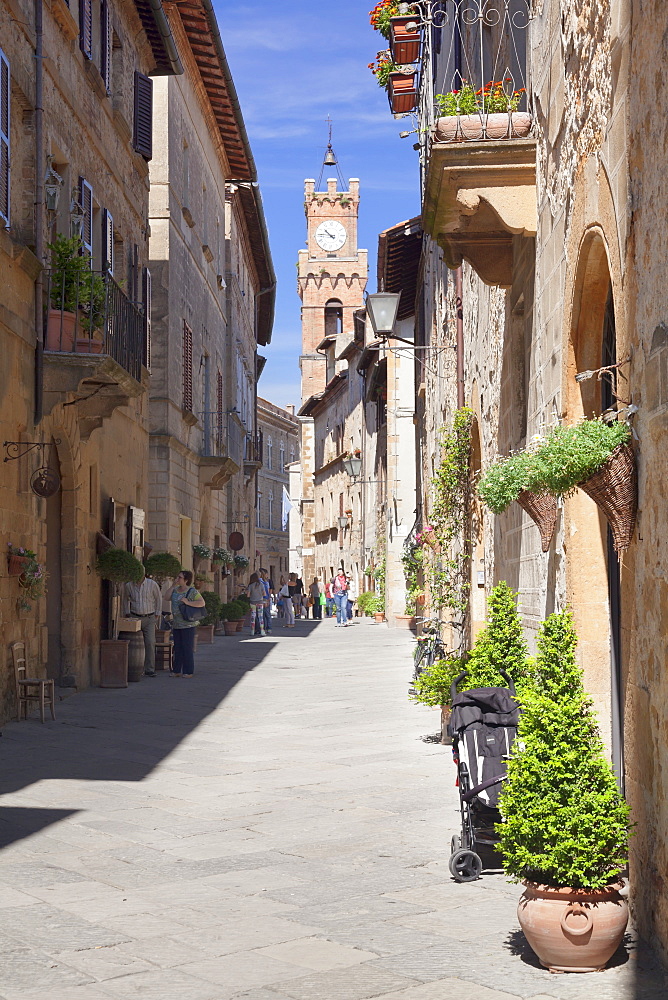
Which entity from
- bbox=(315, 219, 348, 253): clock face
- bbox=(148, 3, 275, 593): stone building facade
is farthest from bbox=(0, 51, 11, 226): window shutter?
bbox=(315, 219, 348, 253): clock face

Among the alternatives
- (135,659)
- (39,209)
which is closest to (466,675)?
(39,209)

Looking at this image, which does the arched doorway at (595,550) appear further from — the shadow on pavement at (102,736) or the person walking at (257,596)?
the person walking at (257,596)

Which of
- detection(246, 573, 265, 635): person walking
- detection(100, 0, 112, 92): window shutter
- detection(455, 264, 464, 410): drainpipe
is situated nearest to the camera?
detection(455, 264, 464, 410): drainpipe

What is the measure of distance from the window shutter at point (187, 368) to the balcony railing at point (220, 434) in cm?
160

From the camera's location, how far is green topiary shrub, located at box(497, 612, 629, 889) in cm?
425

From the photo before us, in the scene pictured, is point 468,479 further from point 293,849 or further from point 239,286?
point 239,286

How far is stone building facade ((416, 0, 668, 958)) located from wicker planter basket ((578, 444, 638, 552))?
0.07 metres

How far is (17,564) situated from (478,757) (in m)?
7.02

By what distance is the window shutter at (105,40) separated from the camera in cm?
1580

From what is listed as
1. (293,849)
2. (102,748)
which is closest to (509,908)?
(293,849)

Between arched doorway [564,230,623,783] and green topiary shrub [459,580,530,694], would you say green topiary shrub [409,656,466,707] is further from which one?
arched doorway [564,230,623,783]

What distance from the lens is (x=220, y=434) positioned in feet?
90.4

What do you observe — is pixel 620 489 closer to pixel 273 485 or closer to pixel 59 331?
pixel 59 331

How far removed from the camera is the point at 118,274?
16.7 metres
